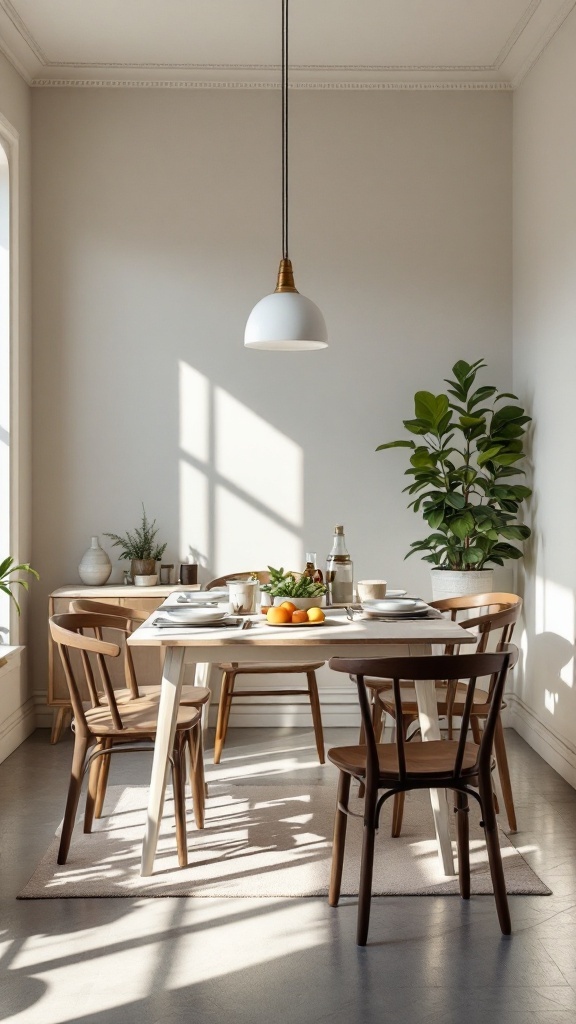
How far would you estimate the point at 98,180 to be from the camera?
5.36m

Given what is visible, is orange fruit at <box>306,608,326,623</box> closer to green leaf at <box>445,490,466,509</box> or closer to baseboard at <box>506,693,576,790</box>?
baseboard at <box>506,693,576,790</box>

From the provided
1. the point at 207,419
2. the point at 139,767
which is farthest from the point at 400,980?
the point at 207,419

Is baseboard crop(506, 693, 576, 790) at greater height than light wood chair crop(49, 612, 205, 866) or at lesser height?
lesser

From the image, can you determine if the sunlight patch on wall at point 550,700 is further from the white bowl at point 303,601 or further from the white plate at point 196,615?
the white plate at point 196,615

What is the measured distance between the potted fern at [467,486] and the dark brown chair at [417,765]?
205 cm

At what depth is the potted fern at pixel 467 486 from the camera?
4925 millimetres

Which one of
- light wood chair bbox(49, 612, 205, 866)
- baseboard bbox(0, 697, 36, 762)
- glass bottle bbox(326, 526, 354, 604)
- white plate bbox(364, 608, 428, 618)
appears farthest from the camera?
baseboard bbox(0, 697, 36, 762)

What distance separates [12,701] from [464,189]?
3.69m

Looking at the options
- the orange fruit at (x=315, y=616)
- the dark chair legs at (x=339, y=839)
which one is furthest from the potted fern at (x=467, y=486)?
the dark chair legs at (x=339, y=839)

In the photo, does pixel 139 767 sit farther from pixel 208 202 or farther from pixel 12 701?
pixel 208 202

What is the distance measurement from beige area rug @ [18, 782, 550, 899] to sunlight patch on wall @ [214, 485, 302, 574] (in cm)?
161

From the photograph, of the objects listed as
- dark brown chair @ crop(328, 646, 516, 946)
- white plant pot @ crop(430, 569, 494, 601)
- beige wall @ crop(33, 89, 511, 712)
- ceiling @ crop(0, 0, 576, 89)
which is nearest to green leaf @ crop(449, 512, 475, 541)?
white plant pot @ crop(430, 569, 494, 601)

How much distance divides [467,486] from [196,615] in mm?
2184

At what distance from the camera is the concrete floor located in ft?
7.87
